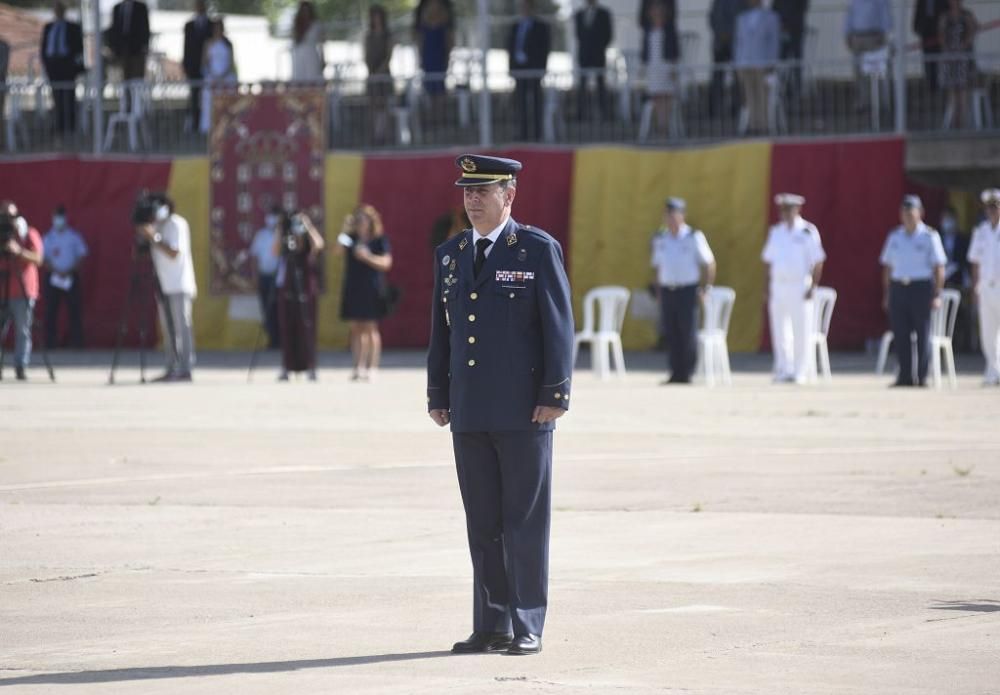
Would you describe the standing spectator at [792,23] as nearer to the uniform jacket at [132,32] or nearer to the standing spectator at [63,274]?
the uniform jacket at [132,32]

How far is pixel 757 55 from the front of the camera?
26.9 m

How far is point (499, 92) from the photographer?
30234 millimetres

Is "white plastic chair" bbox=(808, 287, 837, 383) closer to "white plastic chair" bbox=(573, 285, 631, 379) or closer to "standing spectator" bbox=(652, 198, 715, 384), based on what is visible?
"standing spectator" bbox=(652, 198, 715, 384)

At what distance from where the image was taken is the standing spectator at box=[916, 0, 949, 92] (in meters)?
26.5

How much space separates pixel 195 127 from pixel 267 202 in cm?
225

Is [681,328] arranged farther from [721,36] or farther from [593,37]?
[721,36]

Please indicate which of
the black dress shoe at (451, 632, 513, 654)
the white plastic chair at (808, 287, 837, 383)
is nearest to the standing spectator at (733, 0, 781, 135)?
the white plastic chair at (808, 287, 837, 383)

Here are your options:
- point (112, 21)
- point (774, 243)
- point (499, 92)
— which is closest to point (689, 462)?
point (774, 243)

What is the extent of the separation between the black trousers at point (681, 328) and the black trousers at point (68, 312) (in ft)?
35.1

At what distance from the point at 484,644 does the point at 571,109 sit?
2144 cm

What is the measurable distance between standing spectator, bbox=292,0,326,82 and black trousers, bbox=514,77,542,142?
10.7 feet

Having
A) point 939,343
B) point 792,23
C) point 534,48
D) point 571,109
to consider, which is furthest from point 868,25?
point 939,343

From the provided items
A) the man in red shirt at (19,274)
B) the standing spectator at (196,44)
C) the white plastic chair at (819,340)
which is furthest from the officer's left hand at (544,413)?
the standing spectator at (196,44)

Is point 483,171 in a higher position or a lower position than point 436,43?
lower
